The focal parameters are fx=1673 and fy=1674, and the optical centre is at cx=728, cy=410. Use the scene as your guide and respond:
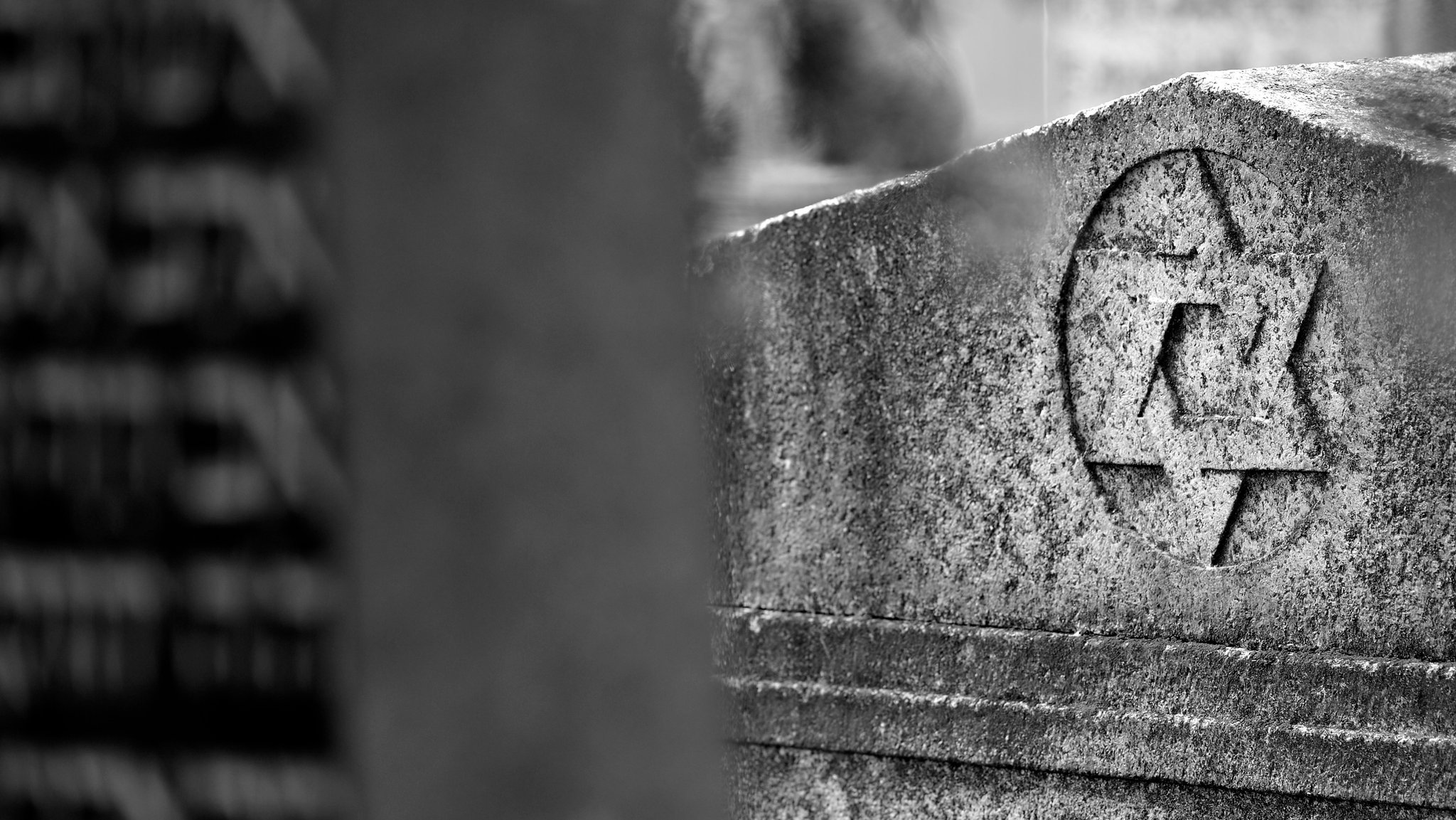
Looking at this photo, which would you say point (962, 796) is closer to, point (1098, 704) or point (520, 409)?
point (1098, 704)

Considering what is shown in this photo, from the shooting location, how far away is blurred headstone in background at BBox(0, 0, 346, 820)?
0.39 metres

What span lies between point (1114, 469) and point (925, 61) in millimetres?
6641

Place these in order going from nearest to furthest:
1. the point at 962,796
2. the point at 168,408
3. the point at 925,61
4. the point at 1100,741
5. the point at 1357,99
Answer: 1. the point at 168,408
2. the point at 1357,99
3. the point at 1100,741
4. the point at 962,796
5. the point at 925,61

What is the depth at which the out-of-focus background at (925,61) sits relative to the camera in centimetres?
231

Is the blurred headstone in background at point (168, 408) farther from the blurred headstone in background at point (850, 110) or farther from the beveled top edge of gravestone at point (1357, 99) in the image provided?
the blurred headstone in background at point (850, 110)

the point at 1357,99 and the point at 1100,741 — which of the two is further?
the point at 1100,741

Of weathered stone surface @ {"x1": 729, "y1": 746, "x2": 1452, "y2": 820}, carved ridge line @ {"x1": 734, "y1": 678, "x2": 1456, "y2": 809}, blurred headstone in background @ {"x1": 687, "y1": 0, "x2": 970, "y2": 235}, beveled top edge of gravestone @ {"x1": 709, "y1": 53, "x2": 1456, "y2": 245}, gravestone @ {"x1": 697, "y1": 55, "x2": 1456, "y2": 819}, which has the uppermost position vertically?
blurred headstone in background @ {"x1": 687, "y1": 0, "x2": 970, "y2": 235}

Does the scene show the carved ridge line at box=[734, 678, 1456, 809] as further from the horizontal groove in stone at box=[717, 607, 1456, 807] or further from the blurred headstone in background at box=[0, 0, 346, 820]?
the blurred headstone in background at box=[0, 0, 346, 820]

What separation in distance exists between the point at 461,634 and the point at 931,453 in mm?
2519

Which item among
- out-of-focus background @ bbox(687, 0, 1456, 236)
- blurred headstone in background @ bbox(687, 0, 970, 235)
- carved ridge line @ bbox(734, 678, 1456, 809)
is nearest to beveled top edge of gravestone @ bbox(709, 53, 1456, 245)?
out-of-focus background @ bbox(687, 0, 1456, 236)

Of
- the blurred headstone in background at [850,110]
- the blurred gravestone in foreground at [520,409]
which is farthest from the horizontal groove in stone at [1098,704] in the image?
the blurred headstone in background at [850,110]

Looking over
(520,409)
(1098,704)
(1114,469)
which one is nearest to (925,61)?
(1114,469)

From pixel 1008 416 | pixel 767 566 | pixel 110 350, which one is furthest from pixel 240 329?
pixel 767 566

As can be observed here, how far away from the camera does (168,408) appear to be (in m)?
0.40
